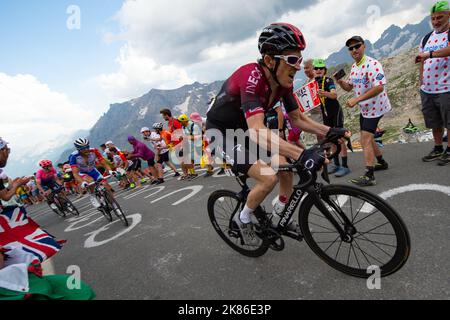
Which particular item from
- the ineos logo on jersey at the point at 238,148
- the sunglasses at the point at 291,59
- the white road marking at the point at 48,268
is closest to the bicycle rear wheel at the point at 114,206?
the white road marking at the point at 48,268

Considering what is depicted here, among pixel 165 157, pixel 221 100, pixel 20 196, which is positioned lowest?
pixel 20 196

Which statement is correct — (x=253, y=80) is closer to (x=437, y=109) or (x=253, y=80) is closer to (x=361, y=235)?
(x=361, y=235)

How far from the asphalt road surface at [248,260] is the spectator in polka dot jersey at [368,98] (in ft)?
1.47

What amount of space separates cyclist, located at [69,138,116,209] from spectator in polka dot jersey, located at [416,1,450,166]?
7.61m

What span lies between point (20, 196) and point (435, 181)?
85.7 ft

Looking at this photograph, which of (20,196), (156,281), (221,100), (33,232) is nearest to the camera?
(221,100)

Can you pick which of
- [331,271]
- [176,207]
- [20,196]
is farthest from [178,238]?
[20,196]

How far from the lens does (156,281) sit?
3379 mm

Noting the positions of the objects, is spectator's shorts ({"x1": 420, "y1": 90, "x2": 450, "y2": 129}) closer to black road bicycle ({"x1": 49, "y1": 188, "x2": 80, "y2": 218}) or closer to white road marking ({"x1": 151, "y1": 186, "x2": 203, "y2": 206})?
white road marking ({"x1": 151, "y1": 186, "x2": 203, "y2": 206})

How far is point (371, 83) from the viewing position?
16.2 ft

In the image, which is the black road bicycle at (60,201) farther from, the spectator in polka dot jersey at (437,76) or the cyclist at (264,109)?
the spectator in polka dot jersey at (437,76)

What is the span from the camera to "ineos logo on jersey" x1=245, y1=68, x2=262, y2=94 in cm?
254

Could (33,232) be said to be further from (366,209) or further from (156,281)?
(366,209)

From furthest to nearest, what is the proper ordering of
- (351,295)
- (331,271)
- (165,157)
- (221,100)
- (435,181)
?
(165,157) < (435,181) < (221,100) < (331,271) < (351,295)
